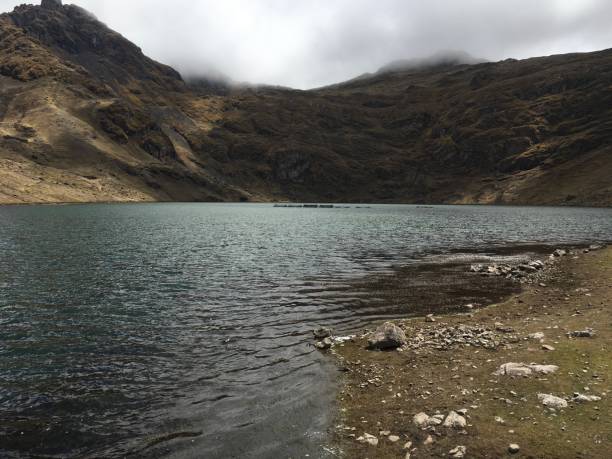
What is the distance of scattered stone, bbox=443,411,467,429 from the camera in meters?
12.2

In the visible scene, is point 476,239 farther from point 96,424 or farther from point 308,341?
point 96,424

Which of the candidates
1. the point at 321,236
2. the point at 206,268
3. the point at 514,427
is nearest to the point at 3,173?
the point at 321,236

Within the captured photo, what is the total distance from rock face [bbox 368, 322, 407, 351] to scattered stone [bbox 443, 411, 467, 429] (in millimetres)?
6837

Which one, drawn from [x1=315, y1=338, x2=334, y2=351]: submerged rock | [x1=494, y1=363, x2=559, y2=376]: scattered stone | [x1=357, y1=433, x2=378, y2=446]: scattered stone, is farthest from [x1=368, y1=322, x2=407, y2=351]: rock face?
[x1=357, y1=433, x2=378, y2=446]: scattered stone

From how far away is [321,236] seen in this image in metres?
75.8

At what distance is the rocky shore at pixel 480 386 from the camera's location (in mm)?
11430

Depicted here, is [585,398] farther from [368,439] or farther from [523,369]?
[368,439]

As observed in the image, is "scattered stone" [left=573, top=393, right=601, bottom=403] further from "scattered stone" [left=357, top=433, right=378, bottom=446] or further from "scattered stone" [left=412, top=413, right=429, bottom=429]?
"scattered stone" [left=357, top=433, right=378, bottom=446]

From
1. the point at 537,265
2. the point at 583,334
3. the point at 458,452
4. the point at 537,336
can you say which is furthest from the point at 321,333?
the point at 537,265

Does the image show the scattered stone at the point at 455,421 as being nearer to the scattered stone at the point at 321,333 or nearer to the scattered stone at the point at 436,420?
the scattered stone at the point at 436,420

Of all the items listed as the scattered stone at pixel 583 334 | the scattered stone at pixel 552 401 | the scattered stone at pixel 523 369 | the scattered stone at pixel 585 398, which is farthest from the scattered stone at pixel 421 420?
the scattered stone at pixel 583 334

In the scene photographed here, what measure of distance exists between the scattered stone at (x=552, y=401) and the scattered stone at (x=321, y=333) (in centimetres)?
1043

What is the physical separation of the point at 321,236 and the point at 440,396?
61.6 m

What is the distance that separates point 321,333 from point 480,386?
8856mm
